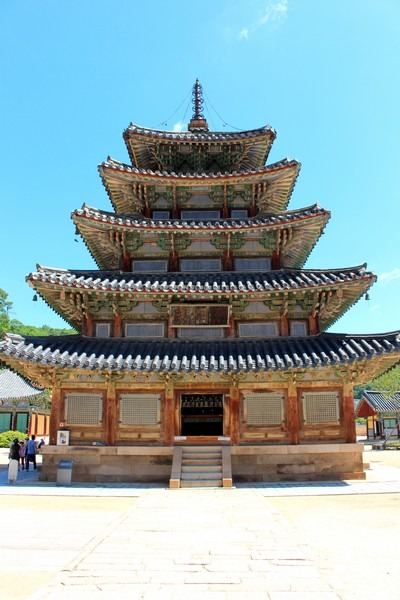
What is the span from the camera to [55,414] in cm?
1944

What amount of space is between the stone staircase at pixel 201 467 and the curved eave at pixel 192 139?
1519cm

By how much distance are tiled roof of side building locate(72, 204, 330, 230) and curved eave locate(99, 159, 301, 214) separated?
71.0 inches

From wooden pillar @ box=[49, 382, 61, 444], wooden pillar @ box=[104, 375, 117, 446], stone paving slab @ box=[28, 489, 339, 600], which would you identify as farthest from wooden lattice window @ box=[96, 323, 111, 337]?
stone paving slab @ box=[28, 489, 339, 600]

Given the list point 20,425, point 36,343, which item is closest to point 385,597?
point 36,343

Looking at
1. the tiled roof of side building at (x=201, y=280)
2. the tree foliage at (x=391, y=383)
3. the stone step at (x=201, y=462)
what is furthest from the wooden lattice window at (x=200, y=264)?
the tree foliage at (x=391, y=383)

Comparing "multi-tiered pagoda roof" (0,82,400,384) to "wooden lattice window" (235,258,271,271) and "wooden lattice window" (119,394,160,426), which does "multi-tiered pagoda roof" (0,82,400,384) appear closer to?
"wooden lattice window" (235,258,271,271)

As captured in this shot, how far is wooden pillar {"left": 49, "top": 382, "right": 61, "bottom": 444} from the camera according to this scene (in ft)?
63.2

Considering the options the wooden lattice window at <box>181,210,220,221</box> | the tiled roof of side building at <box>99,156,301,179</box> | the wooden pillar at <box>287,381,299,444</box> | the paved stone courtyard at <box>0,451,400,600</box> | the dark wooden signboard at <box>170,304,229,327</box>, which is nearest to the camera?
the paved stone courtyard at <box>0,451,400,600</box>

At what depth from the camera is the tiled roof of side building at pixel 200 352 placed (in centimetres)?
1803

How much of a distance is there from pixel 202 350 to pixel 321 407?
5.58 meters

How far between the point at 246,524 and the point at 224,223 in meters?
14.1

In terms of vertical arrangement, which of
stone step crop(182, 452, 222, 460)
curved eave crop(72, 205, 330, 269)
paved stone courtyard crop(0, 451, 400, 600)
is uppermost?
curved eave crop(72, 205, 330, 269)

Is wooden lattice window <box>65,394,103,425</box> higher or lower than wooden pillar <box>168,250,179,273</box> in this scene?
lower

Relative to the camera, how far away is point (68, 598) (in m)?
6.37
